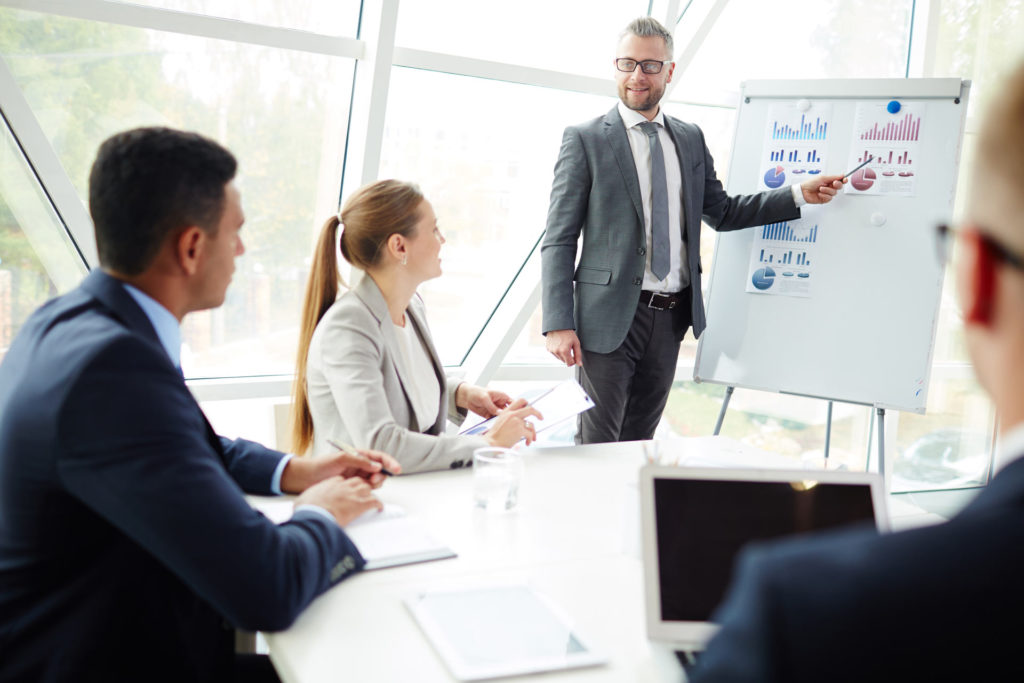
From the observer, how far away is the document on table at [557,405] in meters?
2.15

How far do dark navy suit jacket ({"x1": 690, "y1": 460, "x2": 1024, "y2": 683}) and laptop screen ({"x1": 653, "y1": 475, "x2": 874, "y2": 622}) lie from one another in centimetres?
65

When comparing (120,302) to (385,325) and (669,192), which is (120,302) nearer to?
(385,325)

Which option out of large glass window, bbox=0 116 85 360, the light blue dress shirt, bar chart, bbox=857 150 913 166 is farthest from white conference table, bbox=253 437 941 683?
large glass window, bbox=0 116 85 360

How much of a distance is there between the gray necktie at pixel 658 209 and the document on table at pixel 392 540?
1.79m

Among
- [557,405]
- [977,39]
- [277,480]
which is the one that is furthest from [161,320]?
[977,39]

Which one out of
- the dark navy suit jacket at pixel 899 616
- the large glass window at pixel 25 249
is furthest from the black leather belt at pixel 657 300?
the dark navy suit jacket at pixel 899 616

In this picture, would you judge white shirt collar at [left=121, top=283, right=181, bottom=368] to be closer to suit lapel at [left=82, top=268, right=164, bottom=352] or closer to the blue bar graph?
suit lapel at [left=82, top=268, right=164, bottom=352]

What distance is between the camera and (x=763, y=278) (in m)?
3.55

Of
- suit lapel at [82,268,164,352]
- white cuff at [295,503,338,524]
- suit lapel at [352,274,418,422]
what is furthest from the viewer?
suit lapel at [352,274,418,422]

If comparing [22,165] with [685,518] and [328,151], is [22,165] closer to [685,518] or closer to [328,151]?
[328,151]

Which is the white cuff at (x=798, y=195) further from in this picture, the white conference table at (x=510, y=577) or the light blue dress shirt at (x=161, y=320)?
the light blue dress shirt at (x=161, y=320)

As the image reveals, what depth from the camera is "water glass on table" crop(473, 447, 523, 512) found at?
68.9 inches

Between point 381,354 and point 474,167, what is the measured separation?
7.04 ft

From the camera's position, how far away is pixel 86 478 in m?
1.19
